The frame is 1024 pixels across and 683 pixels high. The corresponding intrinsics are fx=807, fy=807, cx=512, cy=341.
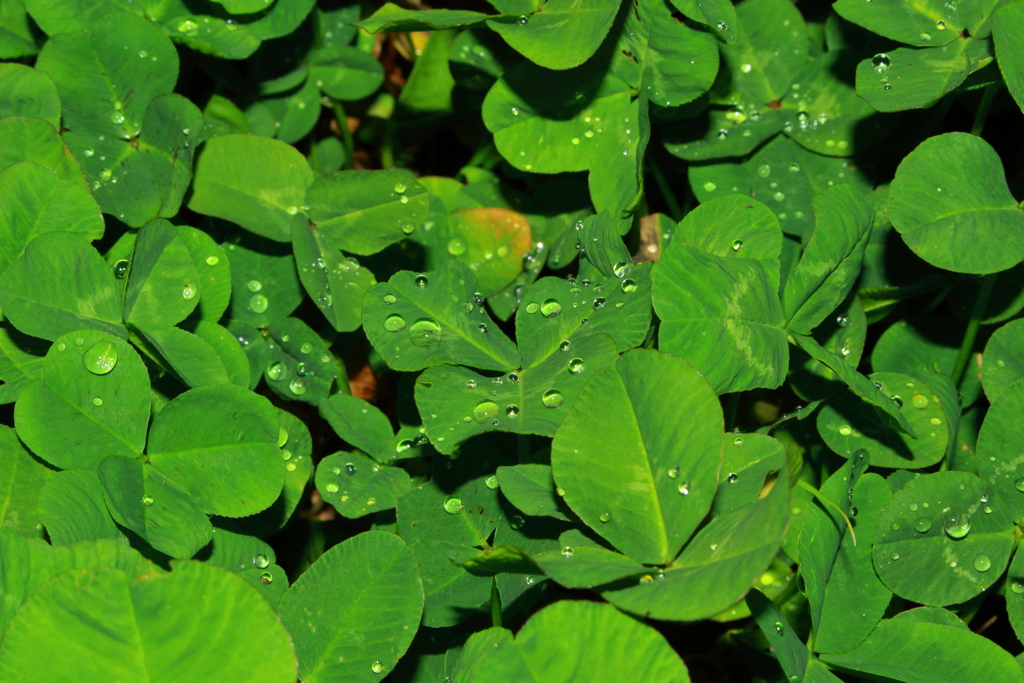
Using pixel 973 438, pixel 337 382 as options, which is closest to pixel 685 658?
pixel 973 438

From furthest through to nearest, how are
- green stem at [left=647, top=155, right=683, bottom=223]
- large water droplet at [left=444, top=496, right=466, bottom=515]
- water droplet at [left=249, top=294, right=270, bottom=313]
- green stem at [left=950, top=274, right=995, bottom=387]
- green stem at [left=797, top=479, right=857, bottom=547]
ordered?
green stem at [left=647, top=155, right=683, bottom=223]
water droplet at [left=249, top=294, right=270, bottom=313]
green stem at [left=950, top=274, right=995, bottom=387]
large water droplet at [left=444, top=496, right=466, bottom=515]
green stem at [left=797, top=479, right=857, bottom=547]

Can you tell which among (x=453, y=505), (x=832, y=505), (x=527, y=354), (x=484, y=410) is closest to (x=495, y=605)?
(x=453, y=505)

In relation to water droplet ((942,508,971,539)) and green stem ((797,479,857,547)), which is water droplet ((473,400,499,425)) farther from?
water droplet ((942,508,971,539))

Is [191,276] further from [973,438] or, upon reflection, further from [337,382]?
[973,438]

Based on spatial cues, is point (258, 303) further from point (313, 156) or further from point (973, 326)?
point (973, 326)

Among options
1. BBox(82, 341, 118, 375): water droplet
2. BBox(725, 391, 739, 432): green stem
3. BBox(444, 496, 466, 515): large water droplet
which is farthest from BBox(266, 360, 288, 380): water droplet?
BBox(725, 391, 739, 432): green stem

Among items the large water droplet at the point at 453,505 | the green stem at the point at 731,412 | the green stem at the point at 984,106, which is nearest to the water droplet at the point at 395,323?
the large water droplet at the point at 453,505

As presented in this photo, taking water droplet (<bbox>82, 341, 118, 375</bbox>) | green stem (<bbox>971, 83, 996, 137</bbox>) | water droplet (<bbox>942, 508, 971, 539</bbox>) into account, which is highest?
green stem (<bbox>971, 83, 996, 137</bbox>)

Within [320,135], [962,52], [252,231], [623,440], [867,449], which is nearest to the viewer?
[623,440]
